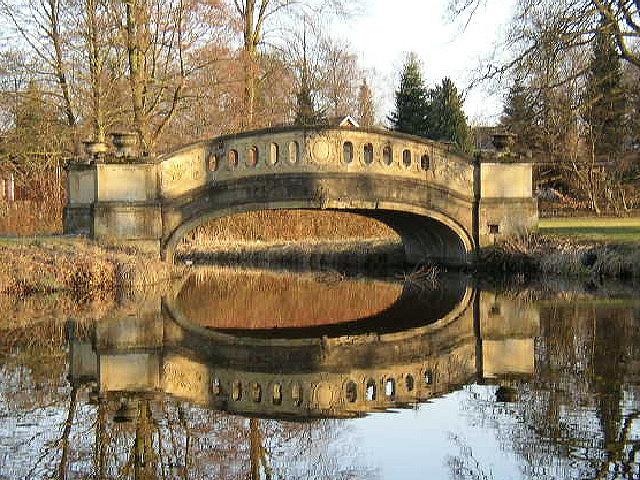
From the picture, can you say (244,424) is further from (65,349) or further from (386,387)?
(65,349)

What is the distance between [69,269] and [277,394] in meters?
6.88

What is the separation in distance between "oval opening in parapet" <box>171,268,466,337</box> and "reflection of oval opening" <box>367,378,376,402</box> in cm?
319

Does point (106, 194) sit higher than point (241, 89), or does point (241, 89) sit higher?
point (241, 89)

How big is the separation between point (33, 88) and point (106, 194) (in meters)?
6.89

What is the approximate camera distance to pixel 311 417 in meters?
7.05

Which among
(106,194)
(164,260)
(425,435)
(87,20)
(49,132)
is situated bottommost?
(425,435)

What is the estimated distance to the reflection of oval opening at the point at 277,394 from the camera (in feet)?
25.0

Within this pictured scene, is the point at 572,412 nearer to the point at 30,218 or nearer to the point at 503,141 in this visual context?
the point at 503,141

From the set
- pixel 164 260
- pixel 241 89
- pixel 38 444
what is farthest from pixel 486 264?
pixel 38 444

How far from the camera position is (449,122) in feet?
141

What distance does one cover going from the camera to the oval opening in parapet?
1225 centimetres

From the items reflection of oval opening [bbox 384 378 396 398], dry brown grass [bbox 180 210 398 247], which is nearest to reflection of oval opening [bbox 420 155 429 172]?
dry brown grass [bbox 180 210 398 247]

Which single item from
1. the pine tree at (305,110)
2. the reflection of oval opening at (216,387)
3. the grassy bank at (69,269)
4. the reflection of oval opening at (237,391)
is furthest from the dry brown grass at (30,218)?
the reflection of oval opening at (237,391)

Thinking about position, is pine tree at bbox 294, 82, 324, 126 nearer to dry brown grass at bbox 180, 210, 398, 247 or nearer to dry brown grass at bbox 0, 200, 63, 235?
dry brown grass at bbox 180, 210, 398, 247
